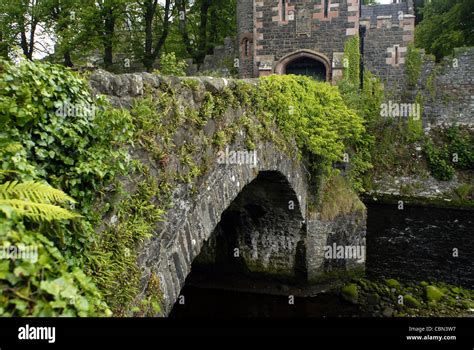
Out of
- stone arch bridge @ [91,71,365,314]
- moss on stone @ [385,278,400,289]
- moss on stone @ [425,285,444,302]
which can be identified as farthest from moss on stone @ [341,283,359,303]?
moss on stone @ [425,285,444,302]

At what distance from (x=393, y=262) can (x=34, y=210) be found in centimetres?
1156

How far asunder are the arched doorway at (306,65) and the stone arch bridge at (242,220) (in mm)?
8391

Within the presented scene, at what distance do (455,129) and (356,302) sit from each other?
1063cm

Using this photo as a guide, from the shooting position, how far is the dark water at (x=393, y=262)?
991 cm

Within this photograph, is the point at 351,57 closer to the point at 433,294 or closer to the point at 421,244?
the point at 421,244

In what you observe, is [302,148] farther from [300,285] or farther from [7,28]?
[7,28]

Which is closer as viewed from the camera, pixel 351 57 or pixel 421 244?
pixel 421 244

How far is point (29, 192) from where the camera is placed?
2.35 meters

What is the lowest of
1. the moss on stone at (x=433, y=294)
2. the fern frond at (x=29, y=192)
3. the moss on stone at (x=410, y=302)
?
the moss on stone at (x=410, y=302)

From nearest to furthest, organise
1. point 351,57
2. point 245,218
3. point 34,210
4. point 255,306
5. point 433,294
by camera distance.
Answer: point 34,210
point 433,294
point 255,306
point 245,218
point 351,57

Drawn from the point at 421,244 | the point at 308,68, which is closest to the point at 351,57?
the point at 308,68

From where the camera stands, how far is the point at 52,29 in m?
19.5

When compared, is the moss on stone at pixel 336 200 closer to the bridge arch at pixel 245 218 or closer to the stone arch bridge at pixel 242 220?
the stone arch bridge at pixel 242 220

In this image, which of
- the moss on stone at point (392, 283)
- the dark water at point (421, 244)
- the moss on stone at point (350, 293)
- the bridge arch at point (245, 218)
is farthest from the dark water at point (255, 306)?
the dark water at point (421, 244)
